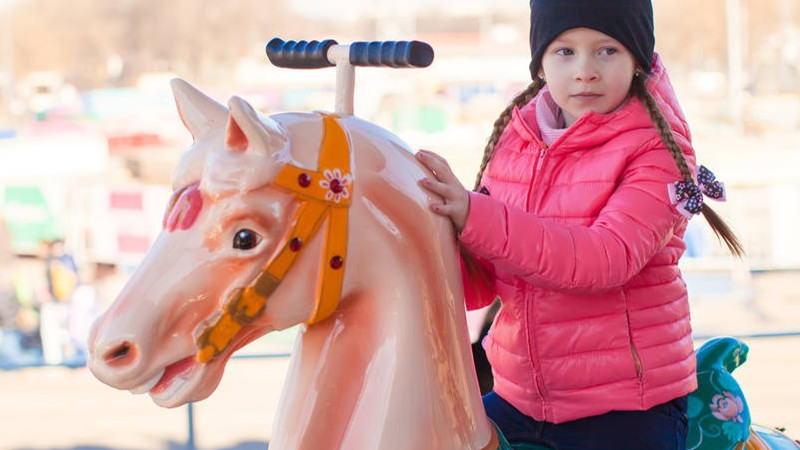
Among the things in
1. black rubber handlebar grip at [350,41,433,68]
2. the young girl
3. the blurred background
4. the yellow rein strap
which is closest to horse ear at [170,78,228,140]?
the yellow rein strap

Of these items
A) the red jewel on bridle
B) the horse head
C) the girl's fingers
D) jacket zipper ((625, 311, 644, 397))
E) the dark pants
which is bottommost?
the dark pants

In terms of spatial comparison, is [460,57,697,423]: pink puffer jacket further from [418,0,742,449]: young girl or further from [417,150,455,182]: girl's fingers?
[417,150,455,182]: girl's fingers

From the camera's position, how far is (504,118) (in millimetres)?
1807

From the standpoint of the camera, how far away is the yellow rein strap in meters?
1.31

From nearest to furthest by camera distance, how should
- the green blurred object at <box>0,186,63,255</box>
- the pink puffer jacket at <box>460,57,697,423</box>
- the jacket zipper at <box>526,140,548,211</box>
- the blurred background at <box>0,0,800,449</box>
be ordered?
the pink puffer jacket at <box>460,57,697,423</box> → the jacket zipper at <box>526,140,548,211</box> → the blurred background at <box>0,0,800,449</box> → the green blurred object at <box>0,186,63,255</box>

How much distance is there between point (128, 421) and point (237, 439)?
3.67 feet

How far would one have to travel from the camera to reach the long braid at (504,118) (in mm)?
1790

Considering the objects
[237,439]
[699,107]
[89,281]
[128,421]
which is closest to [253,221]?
[237,439]

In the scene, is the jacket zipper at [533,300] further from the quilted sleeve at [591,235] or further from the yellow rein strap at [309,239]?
the yellow rein strap at [309,239]

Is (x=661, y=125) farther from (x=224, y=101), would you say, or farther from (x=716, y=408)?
(x=224, y=101)

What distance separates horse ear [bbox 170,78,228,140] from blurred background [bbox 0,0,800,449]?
1397 millimetres

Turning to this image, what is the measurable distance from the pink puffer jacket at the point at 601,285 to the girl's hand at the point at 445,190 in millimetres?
96

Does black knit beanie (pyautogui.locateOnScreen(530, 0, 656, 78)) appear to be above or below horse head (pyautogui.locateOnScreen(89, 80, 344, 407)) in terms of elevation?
above

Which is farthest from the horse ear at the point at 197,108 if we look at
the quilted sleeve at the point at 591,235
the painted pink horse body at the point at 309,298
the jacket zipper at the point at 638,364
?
the jacket zipper at the point at 638,364
